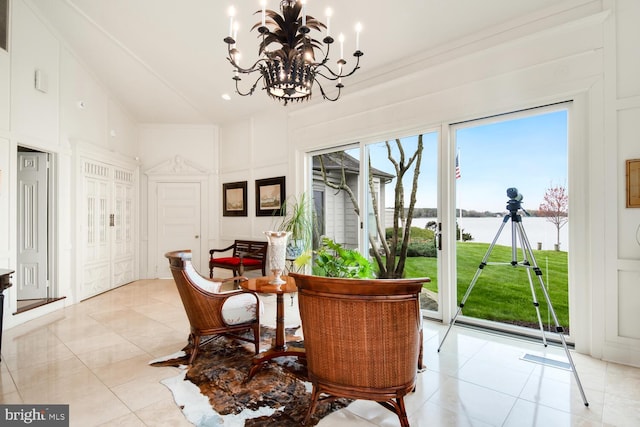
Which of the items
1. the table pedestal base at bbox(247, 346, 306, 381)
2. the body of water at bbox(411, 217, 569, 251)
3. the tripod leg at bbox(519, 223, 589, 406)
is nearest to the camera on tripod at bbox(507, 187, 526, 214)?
the tripod leg at bbox(519, 223, 589, 406)

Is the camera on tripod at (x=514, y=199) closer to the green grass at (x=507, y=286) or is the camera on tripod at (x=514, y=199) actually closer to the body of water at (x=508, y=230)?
the body of water at (x=508, y=230)

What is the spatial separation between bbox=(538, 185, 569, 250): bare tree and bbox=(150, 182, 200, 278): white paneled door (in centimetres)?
600

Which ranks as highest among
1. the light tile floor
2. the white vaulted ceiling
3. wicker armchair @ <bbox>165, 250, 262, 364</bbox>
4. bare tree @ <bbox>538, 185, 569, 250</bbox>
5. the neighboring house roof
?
the white vaulted ceiling

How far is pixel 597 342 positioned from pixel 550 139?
196cm

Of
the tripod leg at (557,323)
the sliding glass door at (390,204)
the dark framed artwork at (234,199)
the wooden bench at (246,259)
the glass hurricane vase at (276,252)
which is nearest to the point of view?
the tripod leg at (557,323)

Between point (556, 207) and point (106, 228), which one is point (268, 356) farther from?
point (106, 228)

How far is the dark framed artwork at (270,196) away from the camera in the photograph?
5637 mm

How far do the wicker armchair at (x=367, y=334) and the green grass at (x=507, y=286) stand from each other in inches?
87.0

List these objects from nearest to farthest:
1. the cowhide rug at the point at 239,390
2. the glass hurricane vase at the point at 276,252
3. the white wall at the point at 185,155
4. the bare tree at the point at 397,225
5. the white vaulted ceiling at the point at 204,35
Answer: the cowhide rug at the point at 239,390, the glass hurricane vase at the point at 276,252, the white vaulted ceiling at the point at 204,35, the bare tree at the point at 397,225, the white wall at the point at 185,155

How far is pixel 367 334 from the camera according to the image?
173 centimetres

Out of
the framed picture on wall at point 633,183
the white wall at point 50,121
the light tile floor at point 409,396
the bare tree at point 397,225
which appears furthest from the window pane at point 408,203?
the white wall at point 50,121

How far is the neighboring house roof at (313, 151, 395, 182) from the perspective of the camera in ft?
14.8

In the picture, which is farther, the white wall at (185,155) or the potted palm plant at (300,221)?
the white wall at (185,155)

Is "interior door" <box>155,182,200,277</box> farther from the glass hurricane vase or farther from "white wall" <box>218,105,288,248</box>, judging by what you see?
the glass hurricane vase
